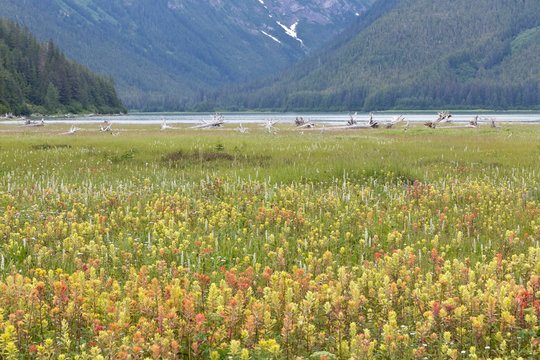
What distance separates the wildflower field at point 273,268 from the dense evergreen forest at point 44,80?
388 ft

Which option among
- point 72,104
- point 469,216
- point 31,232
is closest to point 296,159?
point 469,216

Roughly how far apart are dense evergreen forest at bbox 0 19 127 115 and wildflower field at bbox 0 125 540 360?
4660 inches

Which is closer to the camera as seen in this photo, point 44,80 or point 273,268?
point 273,268

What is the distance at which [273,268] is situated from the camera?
7254 millimetres

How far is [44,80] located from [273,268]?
513 ft

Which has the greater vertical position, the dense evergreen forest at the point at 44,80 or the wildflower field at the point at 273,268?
the dense evergreen forest at the point at 44,80

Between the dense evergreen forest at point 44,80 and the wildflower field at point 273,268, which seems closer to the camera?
the wildflower field at point 273,268

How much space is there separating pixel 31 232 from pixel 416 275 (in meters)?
6.02

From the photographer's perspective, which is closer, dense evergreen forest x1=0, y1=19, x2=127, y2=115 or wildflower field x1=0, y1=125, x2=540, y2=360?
wildflower field x1=0, y1=125, x2=540, y2=360

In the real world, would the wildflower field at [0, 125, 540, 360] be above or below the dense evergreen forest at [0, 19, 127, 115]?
below

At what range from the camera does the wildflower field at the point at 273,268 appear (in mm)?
4453

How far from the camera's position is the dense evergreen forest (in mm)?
132750

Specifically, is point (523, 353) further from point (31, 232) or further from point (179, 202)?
point (179, 202)

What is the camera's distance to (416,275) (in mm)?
6258
